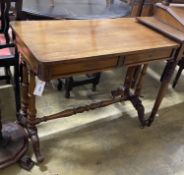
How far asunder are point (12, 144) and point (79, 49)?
79 centimetres

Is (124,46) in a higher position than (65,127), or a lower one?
higher

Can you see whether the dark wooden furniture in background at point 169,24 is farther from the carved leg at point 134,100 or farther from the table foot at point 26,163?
the table foot at point 26,163

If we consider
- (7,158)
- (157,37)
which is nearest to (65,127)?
(7,158)

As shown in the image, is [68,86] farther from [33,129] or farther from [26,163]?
[26,163]

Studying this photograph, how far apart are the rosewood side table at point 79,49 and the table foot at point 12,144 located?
8 cm

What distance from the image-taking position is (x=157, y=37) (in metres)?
1.52

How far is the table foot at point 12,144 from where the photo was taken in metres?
1.53

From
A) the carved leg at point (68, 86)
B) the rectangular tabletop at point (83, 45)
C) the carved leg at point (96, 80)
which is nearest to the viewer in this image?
the rectangular tabletop at point (83, 45)

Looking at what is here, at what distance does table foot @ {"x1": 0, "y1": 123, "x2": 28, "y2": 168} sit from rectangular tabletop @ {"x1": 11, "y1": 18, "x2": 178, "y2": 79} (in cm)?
Answer: 61

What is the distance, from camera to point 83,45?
130cm

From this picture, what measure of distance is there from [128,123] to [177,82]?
3.05 feet

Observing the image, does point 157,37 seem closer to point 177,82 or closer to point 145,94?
point 145,94

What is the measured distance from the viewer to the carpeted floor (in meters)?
1.63

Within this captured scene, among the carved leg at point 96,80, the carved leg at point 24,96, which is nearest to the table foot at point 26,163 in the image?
the carved leg at point 24,96
